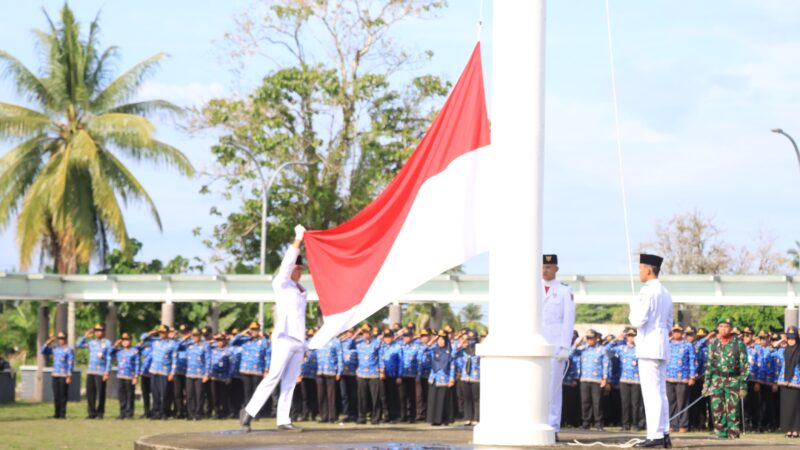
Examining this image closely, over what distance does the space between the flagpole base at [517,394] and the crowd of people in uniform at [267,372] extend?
1133 centimetres

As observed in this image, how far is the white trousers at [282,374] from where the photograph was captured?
13.9 m

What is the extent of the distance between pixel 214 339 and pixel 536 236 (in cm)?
1410

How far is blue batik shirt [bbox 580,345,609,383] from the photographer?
69.8 ft

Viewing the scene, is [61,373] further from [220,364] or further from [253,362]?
[253,362]

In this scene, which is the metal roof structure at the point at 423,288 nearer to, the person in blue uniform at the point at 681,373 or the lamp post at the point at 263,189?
the lamp post at the point at 263,189

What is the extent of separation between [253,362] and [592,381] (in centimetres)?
599

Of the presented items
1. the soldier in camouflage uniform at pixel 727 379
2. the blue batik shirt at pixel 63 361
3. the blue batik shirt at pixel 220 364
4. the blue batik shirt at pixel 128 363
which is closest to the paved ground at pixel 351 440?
the soldier in camouflage uniform at pixel 727 379

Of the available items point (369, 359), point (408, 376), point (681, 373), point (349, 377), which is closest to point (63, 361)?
point (349, 377)

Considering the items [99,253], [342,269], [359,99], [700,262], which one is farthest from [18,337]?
[342,269]

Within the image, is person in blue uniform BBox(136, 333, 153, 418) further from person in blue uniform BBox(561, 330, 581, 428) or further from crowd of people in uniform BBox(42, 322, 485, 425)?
person in blue uniform BBox(561, 330, 581, 428)

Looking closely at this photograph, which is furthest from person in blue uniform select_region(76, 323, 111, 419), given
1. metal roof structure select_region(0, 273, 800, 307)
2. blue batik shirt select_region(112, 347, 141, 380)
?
metal roof structure select_region(0, 273, 800, 307)

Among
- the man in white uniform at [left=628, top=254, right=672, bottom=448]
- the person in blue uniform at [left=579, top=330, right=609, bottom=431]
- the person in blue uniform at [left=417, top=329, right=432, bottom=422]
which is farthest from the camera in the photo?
the person in blue uniform at [left=417, top=329, right=432, bottom=422]

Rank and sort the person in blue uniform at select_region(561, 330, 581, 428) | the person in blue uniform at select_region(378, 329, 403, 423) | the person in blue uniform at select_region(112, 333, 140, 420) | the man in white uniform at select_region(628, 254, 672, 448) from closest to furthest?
the man in white uniform at select_region(628, 254, 672, 448) → the person in blue uniform at select_region(561, 330, 581, 428) → the person in blue uniform at select_region(378, 329, 403, 423) → the person in blue uniform at select_region(112, 333, 140, 420)

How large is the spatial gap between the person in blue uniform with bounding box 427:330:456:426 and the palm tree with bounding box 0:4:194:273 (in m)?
17.4
